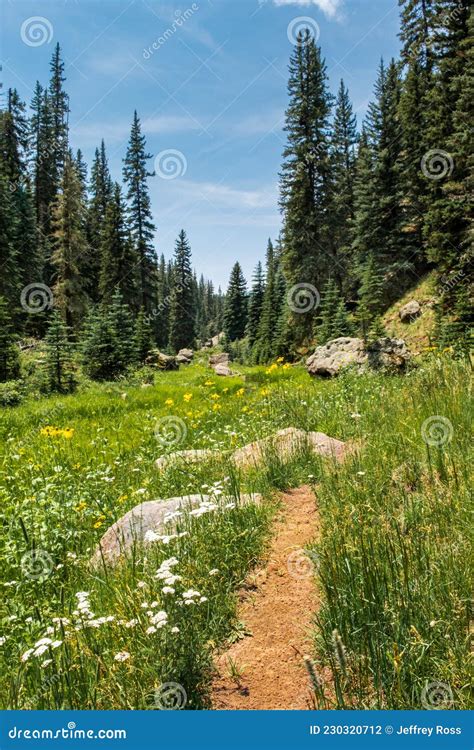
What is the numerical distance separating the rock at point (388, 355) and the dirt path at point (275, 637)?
29.2 feet

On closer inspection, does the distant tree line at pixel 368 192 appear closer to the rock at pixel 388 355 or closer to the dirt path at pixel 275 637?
the rock at pixel 388 355

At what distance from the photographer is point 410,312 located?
2555 cm

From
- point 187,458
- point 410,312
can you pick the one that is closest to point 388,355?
point 187,458

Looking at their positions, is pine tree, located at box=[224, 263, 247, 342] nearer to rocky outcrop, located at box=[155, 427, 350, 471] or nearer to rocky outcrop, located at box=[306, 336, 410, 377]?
rocky outcrop, located at box=[306, 336, 410, 377]


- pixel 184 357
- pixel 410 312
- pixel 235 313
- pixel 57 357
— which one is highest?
pixel 235 313

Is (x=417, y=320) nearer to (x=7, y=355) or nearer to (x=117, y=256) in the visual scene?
(x=7, y=355)

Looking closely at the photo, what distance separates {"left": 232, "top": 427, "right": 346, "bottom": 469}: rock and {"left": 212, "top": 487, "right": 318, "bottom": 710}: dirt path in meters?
1.51

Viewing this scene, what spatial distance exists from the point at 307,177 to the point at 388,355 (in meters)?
21.2

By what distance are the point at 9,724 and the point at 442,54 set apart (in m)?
32.7

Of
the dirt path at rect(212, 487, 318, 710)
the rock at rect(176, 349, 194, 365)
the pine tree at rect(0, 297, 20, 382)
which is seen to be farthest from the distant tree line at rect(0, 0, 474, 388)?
the dirt path at rect(212, 487, 318, 710)

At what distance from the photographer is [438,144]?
24281 millimetres

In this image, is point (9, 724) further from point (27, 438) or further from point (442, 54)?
point (442, 54)

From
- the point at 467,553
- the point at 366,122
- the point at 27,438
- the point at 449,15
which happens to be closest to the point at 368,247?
the point at 366,122

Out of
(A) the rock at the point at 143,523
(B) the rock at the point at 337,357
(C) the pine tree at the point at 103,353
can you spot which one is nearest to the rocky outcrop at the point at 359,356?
(B) the rock at the point at 337,357
